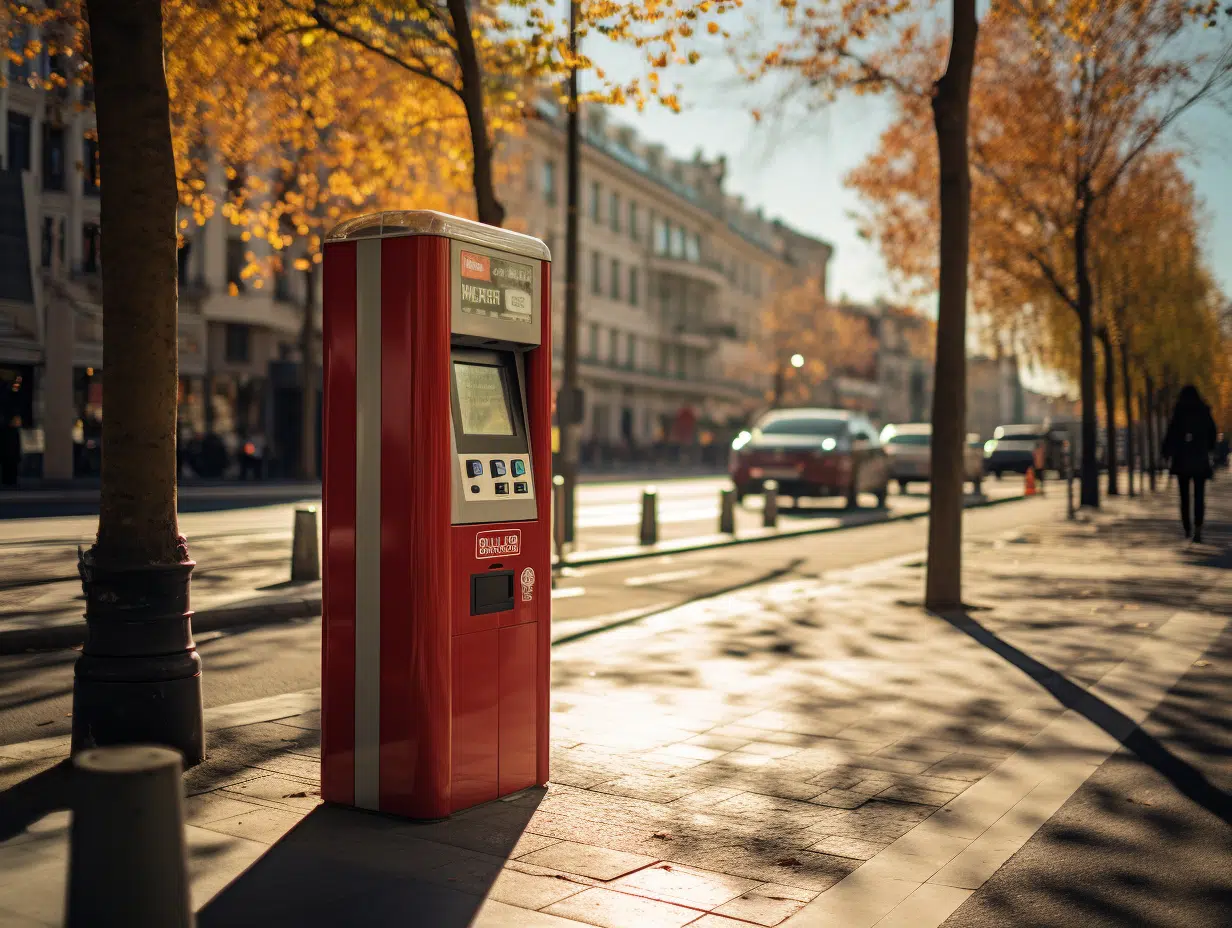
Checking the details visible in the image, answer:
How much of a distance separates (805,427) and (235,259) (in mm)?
20980

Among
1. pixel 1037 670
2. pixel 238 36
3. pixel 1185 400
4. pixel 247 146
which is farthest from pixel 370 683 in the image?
pixel 247 146

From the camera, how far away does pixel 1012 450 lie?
48000mm

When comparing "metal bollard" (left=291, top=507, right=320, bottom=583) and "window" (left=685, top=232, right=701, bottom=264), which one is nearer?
"metal bollard" (left=291, top=507, right=320, bottom=583)

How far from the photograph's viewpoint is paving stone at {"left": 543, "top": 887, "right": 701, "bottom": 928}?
3771 millimetres

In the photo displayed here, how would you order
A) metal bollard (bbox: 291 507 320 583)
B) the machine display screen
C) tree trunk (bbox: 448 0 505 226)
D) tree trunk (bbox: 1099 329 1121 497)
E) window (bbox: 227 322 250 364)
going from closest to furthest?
the machine display screen < metal bollard (bbox: 291 507 320 583) < tree trunk (bbox: 448 0 505 226) < tree trunk (bbox: 1099 329 1121 497) < window (bbox: 227 322 250 364)

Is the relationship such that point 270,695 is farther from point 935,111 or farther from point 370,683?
point 935,111

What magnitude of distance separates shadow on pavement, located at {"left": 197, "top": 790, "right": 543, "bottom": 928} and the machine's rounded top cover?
2001mm

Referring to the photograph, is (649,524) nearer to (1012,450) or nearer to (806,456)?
(806,456)

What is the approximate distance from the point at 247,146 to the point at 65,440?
45.7 feet

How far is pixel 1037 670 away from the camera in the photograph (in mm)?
8227

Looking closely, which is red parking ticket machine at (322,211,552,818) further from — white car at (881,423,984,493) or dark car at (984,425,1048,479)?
dark car at (984,425,1048,479)

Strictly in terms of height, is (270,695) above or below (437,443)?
below

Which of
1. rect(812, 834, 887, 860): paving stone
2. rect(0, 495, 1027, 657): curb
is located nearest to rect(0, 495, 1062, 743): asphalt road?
rect(0, 495, 1027, 657): curb

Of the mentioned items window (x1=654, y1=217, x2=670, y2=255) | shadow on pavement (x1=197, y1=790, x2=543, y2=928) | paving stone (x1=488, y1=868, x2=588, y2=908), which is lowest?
paving stone (x1=488, y1=868, x2=588, y2=908)
